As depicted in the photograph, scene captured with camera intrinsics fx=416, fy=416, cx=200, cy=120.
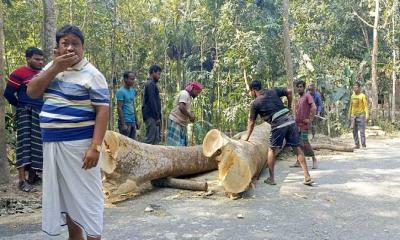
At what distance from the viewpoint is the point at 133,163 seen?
18.1ft

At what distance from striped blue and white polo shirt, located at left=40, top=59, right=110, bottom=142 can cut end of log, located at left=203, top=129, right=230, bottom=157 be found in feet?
9.84

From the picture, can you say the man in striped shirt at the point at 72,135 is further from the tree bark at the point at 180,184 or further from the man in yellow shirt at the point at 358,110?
the man in yellow shirt at the point at 358,110

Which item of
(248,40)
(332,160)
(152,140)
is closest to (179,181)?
(152,140)

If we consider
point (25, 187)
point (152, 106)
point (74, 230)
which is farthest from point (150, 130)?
point (74, 230)

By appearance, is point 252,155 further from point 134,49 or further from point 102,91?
point 134,49

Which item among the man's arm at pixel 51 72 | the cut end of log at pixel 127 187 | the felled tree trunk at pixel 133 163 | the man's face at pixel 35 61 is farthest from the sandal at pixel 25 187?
the man's arm at pixel 51 72

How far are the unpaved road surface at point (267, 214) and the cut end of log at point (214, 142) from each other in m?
0.59

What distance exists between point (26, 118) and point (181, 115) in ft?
8.39

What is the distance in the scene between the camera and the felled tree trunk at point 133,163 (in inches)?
208

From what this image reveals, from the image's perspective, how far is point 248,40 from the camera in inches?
511

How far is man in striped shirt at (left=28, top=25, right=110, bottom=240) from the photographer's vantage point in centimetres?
283

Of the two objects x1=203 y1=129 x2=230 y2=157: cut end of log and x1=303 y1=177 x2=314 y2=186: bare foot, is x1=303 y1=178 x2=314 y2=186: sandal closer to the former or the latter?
x1=303 y1=177 x2=314 y2=186: bare foot

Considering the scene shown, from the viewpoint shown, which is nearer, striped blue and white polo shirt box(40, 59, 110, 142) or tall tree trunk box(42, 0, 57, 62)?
striped blue and white polo shirt box(40, 59, 110, 142)

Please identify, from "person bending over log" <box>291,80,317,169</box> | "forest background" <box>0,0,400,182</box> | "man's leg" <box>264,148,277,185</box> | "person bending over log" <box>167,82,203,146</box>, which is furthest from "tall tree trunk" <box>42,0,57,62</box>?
"forest background" <box>0,0,400,182</box>
